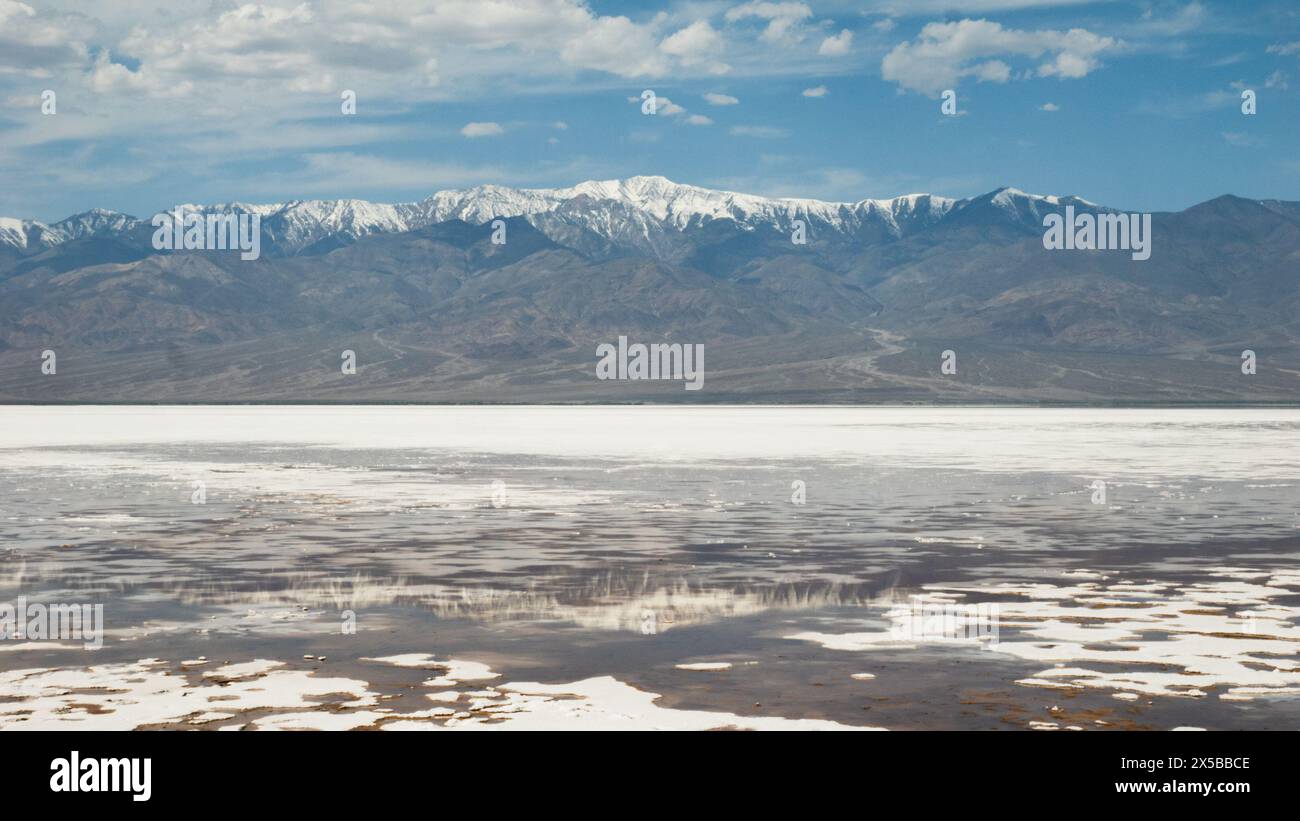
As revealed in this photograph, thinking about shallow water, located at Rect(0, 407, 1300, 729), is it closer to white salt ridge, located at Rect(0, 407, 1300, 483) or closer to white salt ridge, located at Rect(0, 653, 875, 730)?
white salt ridge, located at Rect(0, 653, 875, 730)

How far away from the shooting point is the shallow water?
1189cm

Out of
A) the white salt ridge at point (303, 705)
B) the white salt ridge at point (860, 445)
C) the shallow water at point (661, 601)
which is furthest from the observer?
the white salt ridge at point (860, 445)

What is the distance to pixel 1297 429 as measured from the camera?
283 feet

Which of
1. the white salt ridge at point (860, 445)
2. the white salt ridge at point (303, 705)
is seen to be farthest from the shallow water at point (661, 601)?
the white salt ridge at point (860, 445)

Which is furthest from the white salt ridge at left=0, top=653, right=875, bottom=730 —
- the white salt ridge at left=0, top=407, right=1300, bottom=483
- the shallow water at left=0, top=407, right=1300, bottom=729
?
the white salt ridge at left=0, top=407, right=1300, bottom=483

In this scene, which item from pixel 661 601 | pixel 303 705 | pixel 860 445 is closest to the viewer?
pixel 303 705

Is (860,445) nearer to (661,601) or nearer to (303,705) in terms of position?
(661,601)

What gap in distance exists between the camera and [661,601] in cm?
1788

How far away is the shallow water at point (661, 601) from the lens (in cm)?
1189

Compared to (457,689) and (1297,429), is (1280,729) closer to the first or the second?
(457,689)

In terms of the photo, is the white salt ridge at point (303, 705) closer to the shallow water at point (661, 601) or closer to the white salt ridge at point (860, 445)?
the shallow water at point (661, 601)

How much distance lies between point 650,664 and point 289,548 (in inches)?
450

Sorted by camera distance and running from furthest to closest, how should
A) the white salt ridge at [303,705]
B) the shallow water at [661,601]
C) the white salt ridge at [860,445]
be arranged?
the white salt ridge at [860,445] → the shallow water at [661,601] → the white salt ridge at [303,705]

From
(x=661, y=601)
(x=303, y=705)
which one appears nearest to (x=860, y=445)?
(x=661, y=601)
